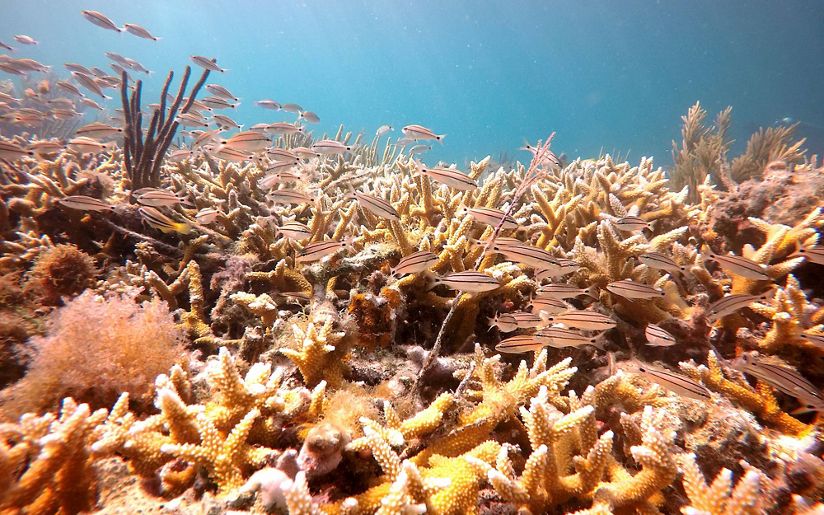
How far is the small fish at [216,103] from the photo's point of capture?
269 inches

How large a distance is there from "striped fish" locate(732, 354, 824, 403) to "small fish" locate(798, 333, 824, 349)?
43 cm

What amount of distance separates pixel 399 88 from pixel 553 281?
177390 millimetres

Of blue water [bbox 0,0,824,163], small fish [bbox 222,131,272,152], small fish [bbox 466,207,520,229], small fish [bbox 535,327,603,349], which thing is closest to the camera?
small fish [bbox 535,327,603,349]

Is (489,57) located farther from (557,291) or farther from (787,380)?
(787,380)

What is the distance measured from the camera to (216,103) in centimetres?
691

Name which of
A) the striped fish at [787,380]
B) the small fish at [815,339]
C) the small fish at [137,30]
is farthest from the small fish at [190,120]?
the small fish at [815,339]

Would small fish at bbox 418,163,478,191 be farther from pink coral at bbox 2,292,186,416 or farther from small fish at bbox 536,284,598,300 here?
pink coral at bbox 2,292,186,416

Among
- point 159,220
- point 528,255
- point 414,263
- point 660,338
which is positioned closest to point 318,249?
point 414,263

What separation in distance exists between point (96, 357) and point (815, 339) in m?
5.00

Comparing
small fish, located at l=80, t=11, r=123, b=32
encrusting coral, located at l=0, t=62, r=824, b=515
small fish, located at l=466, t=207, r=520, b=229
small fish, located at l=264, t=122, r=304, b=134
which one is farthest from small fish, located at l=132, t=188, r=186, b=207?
small fish, located at l=80, t=11, r=123, b=32

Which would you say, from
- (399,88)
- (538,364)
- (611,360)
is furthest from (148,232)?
(399,88)

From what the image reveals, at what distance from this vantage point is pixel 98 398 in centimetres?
213

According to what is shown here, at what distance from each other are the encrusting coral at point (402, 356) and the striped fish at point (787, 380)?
2.9 inches

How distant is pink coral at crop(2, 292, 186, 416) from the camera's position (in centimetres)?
202
